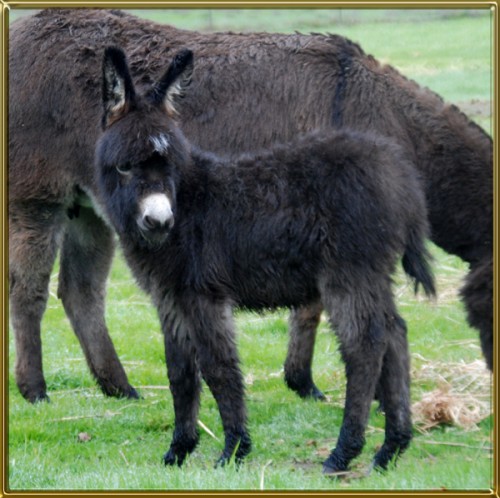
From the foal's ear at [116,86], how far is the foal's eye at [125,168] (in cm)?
36

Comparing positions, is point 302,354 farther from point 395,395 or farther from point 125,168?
point 125,168

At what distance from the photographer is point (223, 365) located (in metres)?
5.21

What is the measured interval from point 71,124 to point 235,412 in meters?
2.73

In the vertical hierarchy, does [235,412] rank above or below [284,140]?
below

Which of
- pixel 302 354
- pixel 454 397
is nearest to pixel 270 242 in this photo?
pixel 302 354

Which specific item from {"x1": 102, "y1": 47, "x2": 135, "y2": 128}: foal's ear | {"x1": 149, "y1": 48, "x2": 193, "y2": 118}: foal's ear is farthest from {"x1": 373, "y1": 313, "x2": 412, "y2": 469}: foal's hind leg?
{"x1": 102, "y1": 47, "x2": 135, "y2": 128}: foal's ear

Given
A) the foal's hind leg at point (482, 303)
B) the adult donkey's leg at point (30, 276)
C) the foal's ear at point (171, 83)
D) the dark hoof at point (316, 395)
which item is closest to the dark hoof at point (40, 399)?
the adult donkey's leg at point (30, 276)

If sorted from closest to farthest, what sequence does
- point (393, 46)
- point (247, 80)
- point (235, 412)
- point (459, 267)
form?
point (235, 412) < point (247, 80) < point (459, 267) < point (393, 46)

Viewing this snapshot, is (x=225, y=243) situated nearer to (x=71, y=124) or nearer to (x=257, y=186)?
(x=257, y=186)

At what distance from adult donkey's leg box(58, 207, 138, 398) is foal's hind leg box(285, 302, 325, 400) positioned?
1.36 m

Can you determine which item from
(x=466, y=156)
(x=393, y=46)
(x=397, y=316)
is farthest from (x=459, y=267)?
(x=393, y=46)

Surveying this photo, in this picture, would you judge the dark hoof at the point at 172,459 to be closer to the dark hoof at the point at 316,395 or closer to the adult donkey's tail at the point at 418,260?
the dark hoof at the point at 316,395

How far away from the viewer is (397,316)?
17.4 feet

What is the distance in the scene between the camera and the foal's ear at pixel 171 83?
→ 5.46 meters
